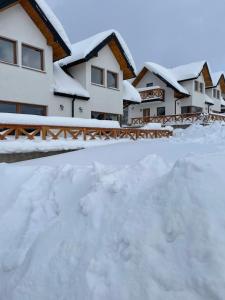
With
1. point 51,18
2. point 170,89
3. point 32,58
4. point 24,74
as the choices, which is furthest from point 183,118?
point 24,74

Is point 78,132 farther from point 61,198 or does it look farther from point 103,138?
point 61,198

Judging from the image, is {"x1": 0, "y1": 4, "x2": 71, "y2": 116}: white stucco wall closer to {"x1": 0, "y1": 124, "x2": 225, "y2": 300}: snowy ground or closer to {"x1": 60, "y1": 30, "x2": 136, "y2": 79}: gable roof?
{"x1": 60, "y1": 30, "x2": 136, "y2": 79}: gable roof

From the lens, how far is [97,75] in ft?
56.9

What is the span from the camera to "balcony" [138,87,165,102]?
28156 millimetres

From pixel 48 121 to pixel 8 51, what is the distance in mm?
4616

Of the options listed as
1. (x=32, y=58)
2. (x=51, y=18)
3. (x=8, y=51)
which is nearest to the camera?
(x=8, y=51)

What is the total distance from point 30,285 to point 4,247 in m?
1.03

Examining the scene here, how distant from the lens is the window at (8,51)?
12427 millimetres

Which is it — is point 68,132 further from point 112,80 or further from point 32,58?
point 112,80

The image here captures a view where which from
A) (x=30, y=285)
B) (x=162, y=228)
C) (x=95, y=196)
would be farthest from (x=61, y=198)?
(x=162, y=228)

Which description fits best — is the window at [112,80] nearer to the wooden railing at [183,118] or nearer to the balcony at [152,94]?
the wooden railing at [183,118]

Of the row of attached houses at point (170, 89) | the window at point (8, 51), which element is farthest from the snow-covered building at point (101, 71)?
the row of attached houses at point (170, 89)

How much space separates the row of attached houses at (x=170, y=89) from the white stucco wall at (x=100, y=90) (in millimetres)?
10705

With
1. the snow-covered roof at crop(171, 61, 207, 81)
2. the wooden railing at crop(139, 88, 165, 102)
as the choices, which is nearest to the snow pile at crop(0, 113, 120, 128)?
the wooden railing at crop(139, 88, 165, 102)
